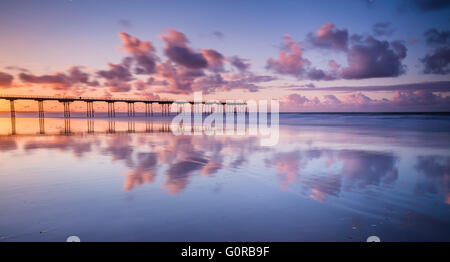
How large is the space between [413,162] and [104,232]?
35.7ft

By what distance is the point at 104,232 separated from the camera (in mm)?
4055

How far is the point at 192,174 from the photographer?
780 cm

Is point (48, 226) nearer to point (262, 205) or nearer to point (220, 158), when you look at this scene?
point (262, 205)

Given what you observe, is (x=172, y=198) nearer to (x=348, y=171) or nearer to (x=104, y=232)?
Answer: (x=104, y=232)

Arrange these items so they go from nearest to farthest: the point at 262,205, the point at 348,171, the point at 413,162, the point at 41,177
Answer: the point at 262,205 < the point at 41,177 < the point at 348,171 < the point at 413,162

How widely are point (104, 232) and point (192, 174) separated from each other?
3875 mm

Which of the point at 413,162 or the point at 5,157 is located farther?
the point at 5,157

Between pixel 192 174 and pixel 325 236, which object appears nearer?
pixel 325 236

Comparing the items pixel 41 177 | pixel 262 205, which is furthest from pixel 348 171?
pixel 41 177
